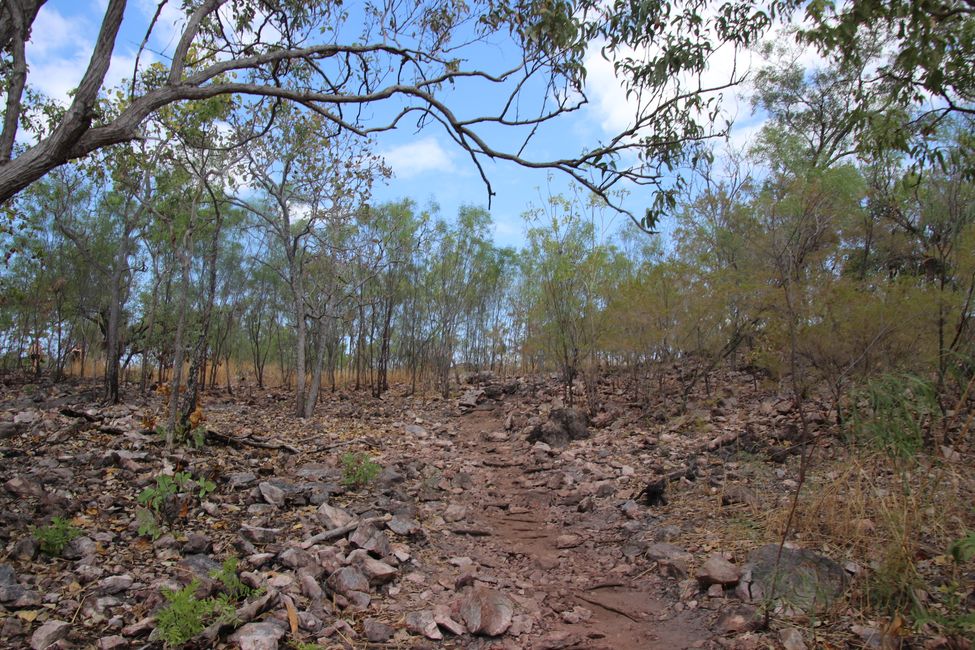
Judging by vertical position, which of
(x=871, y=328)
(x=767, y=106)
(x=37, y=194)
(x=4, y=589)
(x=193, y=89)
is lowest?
(x=4, y=589)

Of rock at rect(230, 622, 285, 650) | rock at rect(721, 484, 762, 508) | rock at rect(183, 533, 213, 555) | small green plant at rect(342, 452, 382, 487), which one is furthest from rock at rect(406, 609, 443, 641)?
rock at rect(721, 484, 762, 508)

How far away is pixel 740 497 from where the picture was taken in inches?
222

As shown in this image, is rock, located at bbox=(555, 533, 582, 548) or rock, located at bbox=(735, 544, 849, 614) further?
rock, located at bbox=(555, 533, 582, 548)

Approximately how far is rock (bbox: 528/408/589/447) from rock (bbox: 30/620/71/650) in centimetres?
767

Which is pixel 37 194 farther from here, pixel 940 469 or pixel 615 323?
pixel 940 469

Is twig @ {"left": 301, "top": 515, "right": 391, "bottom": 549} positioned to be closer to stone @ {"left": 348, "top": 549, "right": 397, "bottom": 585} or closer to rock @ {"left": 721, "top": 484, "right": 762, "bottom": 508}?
stone @ {"left": 348, "top": 549, "right": 397, "bottom": 585}

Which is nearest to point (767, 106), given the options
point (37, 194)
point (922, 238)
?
point (922, 238)

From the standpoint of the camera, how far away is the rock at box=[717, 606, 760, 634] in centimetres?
360

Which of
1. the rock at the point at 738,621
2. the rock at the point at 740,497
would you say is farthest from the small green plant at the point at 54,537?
the rock at the point at 740,497

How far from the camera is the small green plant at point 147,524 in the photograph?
4.45 metres

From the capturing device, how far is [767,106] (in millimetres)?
16312

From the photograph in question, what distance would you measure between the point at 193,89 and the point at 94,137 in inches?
28.3

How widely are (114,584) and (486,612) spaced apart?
7.26 feet

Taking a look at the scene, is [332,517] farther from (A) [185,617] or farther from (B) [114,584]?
(A) [185,617]
